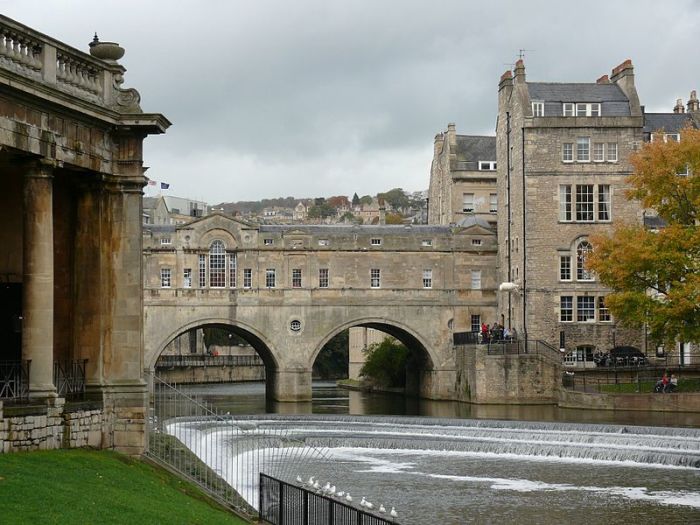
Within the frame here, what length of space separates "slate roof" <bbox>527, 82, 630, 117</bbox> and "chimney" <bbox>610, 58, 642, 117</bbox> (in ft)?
0.79

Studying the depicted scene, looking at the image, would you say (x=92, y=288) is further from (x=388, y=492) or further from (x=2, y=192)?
(x=388, y=492)

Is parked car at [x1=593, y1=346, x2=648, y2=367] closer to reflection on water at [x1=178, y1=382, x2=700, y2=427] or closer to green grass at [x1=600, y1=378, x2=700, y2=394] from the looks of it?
green grass at [x1=600, y1=378, x2=700, y2=394]

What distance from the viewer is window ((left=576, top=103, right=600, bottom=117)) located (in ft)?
233

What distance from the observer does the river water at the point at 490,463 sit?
104 ft

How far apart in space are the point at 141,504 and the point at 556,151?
52570 mm

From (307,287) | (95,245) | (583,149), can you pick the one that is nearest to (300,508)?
(95,245)

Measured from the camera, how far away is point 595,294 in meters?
70.6

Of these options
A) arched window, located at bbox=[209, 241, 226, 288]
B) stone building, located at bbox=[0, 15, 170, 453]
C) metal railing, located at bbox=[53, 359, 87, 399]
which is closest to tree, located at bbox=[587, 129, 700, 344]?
arched window, located at bbox=[209, 241, 226, 288]

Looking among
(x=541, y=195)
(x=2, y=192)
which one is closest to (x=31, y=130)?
(x=2, y=192)

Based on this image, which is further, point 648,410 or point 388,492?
point 648,410

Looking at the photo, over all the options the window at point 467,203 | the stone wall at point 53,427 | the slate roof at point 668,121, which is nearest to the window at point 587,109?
the slate roof at point 668,121

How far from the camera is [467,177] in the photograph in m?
84.8

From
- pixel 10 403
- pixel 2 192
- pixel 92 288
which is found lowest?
pixel 10 403

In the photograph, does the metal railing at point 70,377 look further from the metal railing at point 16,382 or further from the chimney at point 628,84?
the chimney at point 628,84
